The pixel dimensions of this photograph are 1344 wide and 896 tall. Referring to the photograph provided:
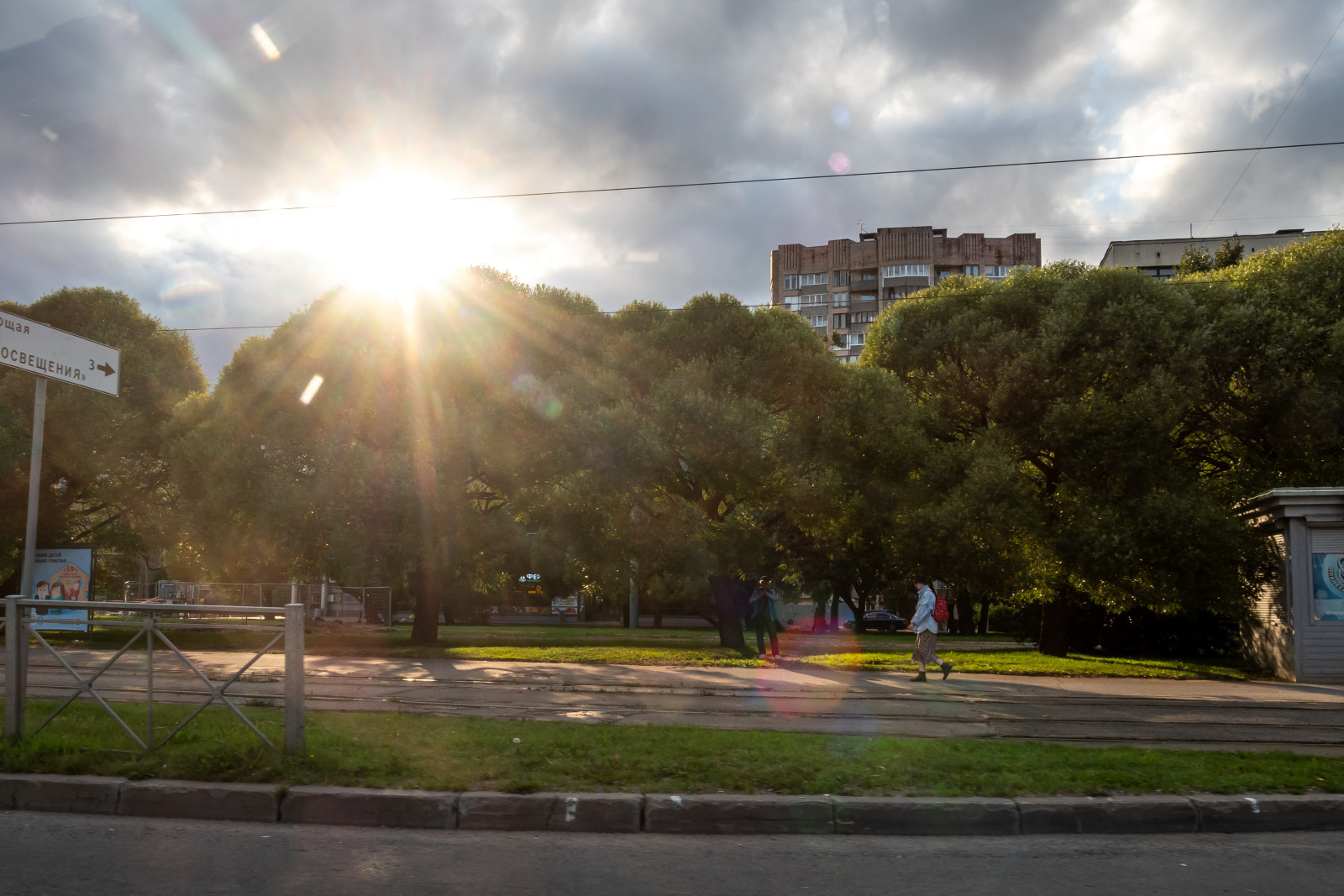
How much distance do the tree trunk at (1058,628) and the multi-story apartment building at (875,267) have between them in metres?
56.3

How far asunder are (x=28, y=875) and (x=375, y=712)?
15.7ft

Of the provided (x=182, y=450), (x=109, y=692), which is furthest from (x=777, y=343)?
(x=109, y=692)

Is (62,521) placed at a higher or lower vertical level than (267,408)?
lower

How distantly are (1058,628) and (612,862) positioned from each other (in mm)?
21205

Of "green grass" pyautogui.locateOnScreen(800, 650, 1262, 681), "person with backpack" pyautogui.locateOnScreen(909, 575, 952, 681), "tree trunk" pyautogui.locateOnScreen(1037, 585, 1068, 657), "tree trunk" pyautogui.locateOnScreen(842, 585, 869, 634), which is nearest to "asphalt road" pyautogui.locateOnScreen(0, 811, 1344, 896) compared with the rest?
"person with backpack" pyautogui.locateOnScreen(909, 575, 952, 681)

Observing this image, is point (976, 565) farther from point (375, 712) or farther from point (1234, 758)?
point (375, 712)

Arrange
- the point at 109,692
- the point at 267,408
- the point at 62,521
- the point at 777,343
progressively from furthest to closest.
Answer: the point at 62,521
the point at 267,408
the point at 777,343
the point at 109,692

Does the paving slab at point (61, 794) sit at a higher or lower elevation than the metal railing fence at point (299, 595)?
higher

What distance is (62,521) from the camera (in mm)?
29406

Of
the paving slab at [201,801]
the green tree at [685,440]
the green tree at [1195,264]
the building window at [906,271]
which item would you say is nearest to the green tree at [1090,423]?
the green tree at [685,440]

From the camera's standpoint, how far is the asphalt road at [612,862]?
4.65 metres

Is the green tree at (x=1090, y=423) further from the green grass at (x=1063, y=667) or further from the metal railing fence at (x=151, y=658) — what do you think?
the metal railing fence at (x=151, y=658)

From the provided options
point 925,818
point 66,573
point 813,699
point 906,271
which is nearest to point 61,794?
point 925,818

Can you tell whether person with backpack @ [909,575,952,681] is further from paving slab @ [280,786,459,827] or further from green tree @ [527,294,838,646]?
paving slab @ [280,786,459,827]
